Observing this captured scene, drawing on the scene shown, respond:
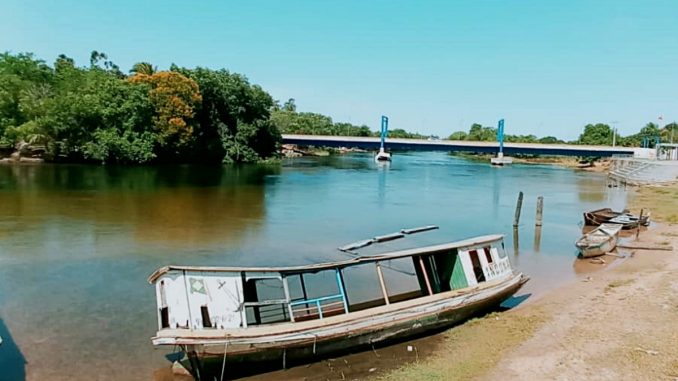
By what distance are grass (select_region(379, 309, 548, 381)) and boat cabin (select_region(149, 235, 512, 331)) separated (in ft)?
4.09

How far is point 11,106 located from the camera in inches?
2511

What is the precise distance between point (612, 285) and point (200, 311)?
14321 millimetres

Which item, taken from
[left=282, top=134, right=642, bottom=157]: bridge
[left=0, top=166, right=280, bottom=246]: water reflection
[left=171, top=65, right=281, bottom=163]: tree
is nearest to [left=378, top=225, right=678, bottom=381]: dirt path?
[left=0, top=166, right=280, bottom=246]: water reflection

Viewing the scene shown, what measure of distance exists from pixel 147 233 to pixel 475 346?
18701 millimetres

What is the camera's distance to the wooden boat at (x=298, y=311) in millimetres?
10695

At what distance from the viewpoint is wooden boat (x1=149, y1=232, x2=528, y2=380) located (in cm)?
1070

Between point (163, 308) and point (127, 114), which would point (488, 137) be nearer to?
point (127, 114)

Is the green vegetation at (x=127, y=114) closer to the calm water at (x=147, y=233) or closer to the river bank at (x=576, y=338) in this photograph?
the calm water at (x=147, y=233)

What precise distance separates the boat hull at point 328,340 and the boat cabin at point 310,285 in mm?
479

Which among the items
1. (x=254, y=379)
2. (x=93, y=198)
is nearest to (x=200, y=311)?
(x=254, y=379)

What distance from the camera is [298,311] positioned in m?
13.4

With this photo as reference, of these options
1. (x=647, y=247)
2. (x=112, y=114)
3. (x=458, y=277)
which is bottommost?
(x=647, y=247)

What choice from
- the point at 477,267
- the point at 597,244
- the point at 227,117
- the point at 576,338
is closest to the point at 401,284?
the point at 477,267

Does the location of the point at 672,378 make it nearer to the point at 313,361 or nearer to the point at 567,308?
the point at 567,308
